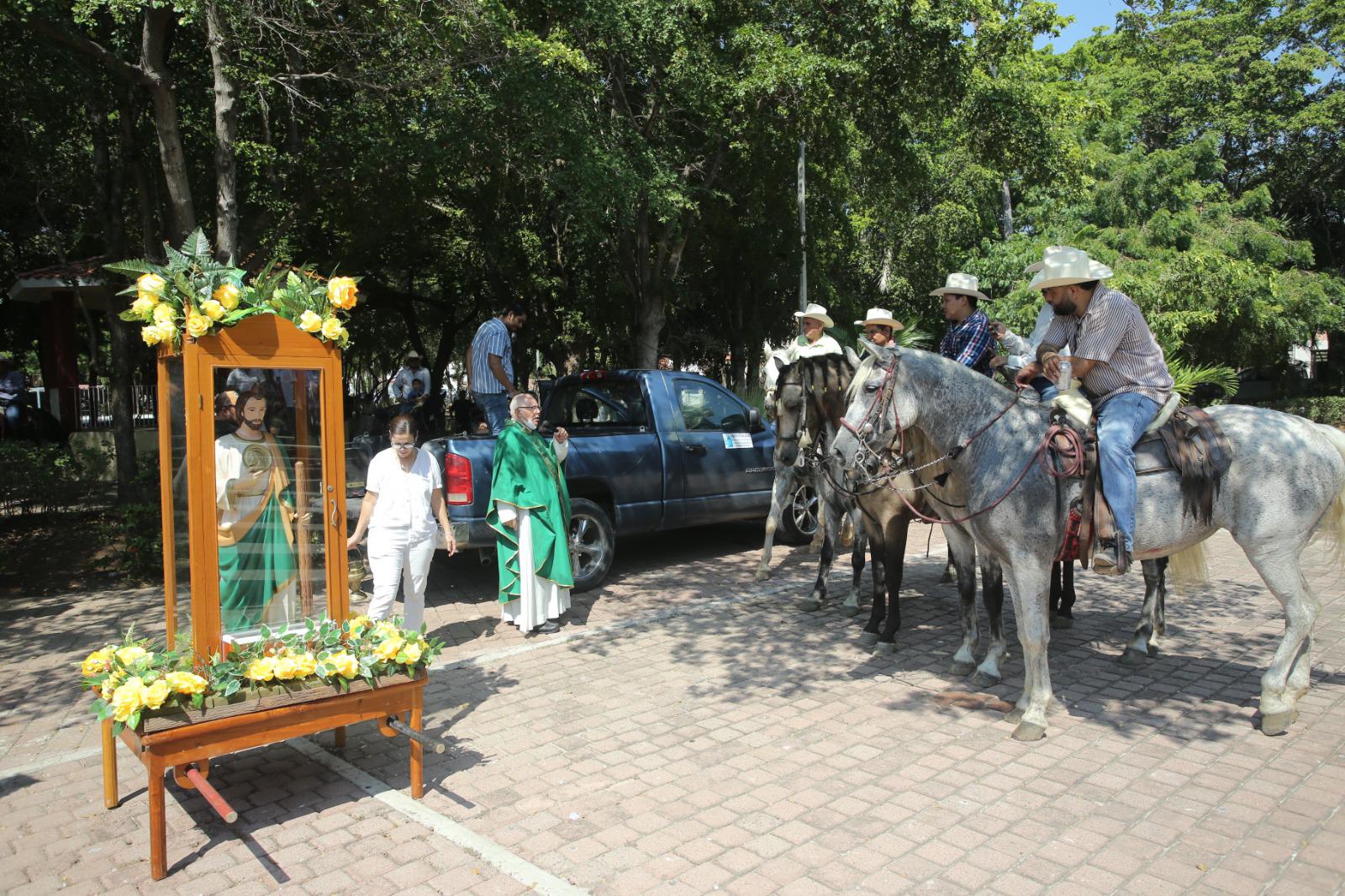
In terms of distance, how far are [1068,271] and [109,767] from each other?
5.61 meters

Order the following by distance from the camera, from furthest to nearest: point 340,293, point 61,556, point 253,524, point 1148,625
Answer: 1. point 61,556
2. point 1148,625
3. point 253,524
4. point 340,293

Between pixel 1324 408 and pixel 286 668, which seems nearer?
pixel 286 668

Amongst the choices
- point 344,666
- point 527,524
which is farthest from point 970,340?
point 344,666

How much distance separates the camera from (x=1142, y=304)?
720 inches

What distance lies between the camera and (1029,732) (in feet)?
16.5

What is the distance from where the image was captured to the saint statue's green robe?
4.67 meters

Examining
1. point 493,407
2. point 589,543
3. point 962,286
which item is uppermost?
point 962,286

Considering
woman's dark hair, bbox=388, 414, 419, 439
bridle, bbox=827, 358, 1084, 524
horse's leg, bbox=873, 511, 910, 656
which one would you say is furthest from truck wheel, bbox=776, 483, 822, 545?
woman's dark hair, bbox=388, 414, 419, 439

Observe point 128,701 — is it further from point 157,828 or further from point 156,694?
point 157,828

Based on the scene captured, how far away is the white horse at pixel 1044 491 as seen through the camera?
5195 millimetres

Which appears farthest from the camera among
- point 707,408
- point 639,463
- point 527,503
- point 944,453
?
point 707,408

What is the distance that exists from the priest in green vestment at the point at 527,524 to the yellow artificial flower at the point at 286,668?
2.98 meters

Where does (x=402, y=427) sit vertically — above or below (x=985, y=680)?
above

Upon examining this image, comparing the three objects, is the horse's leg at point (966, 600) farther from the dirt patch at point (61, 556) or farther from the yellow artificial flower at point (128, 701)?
the dirt patch at point (61, 556)
